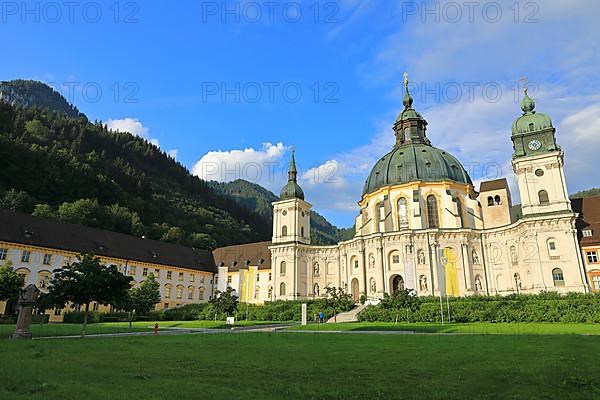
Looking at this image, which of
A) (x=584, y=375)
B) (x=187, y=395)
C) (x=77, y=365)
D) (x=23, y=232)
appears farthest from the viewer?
(x=23, y=232)

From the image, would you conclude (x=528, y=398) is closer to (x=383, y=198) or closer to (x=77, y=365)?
(x=77, y=365)

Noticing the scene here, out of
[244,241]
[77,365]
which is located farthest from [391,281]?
[244,241]

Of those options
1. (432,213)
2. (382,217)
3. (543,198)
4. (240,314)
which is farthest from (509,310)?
(240,314)

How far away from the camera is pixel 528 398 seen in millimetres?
7973

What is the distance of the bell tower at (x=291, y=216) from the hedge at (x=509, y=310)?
90.7 feet

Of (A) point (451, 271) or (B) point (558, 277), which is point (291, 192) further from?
(B) point (558, 277)

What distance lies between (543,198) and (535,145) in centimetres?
730

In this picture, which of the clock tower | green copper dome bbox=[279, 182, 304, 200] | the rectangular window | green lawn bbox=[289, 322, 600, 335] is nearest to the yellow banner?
the clock tower

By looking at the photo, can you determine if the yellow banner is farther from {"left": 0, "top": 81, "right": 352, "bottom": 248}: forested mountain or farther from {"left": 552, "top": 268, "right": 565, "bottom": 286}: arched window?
{"left": 0, "top": 81, "right": 352, "bottom": 248}: forested mountain

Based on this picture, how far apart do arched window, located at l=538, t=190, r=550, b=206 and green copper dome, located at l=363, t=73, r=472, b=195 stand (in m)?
12.6

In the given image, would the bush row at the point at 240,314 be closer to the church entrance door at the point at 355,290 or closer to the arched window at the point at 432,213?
the church entrance door at the point at 355,290

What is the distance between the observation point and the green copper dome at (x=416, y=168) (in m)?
61.5

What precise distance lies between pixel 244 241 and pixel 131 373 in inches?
4372

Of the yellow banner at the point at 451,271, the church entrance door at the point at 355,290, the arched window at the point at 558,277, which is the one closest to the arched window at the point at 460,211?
the yellow banner at the point at 451,271
